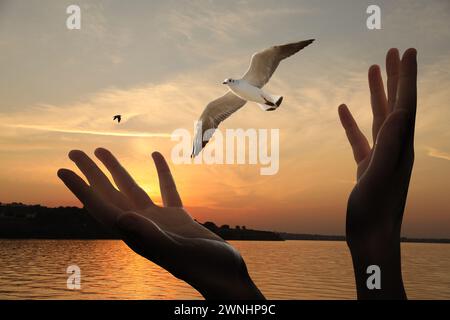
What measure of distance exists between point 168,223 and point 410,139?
114 centimetres

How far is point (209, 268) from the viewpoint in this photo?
2.10 meters

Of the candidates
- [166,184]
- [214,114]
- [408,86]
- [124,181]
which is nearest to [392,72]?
[408,86]

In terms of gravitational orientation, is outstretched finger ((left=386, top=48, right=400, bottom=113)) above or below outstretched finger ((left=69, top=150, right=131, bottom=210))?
above

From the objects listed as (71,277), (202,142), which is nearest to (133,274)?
(202,142)

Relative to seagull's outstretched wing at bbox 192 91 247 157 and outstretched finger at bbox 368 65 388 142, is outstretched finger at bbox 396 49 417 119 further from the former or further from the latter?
seagull's outstretched wing at bbox 192 91 247 157

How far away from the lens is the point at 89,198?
7.25 feet

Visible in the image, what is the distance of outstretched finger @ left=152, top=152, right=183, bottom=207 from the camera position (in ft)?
8.35

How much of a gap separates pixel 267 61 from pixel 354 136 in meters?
7.20

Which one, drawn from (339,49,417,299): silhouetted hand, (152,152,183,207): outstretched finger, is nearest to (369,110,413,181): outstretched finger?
(339,49,417,299): silhouetted hand

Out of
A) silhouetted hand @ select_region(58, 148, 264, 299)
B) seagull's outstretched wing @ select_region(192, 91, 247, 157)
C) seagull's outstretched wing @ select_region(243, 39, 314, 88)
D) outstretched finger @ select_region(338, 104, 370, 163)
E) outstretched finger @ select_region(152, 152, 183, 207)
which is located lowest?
silhouetted hand @ select_region(58, 148, 264, 299)

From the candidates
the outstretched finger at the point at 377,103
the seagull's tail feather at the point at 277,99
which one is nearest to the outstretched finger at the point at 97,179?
the outstretched finger at the point at 377,103

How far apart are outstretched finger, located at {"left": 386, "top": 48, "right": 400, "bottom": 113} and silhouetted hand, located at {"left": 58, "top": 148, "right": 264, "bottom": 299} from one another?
3.50ft

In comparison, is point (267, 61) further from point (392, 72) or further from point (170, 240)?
point (170, 240)
